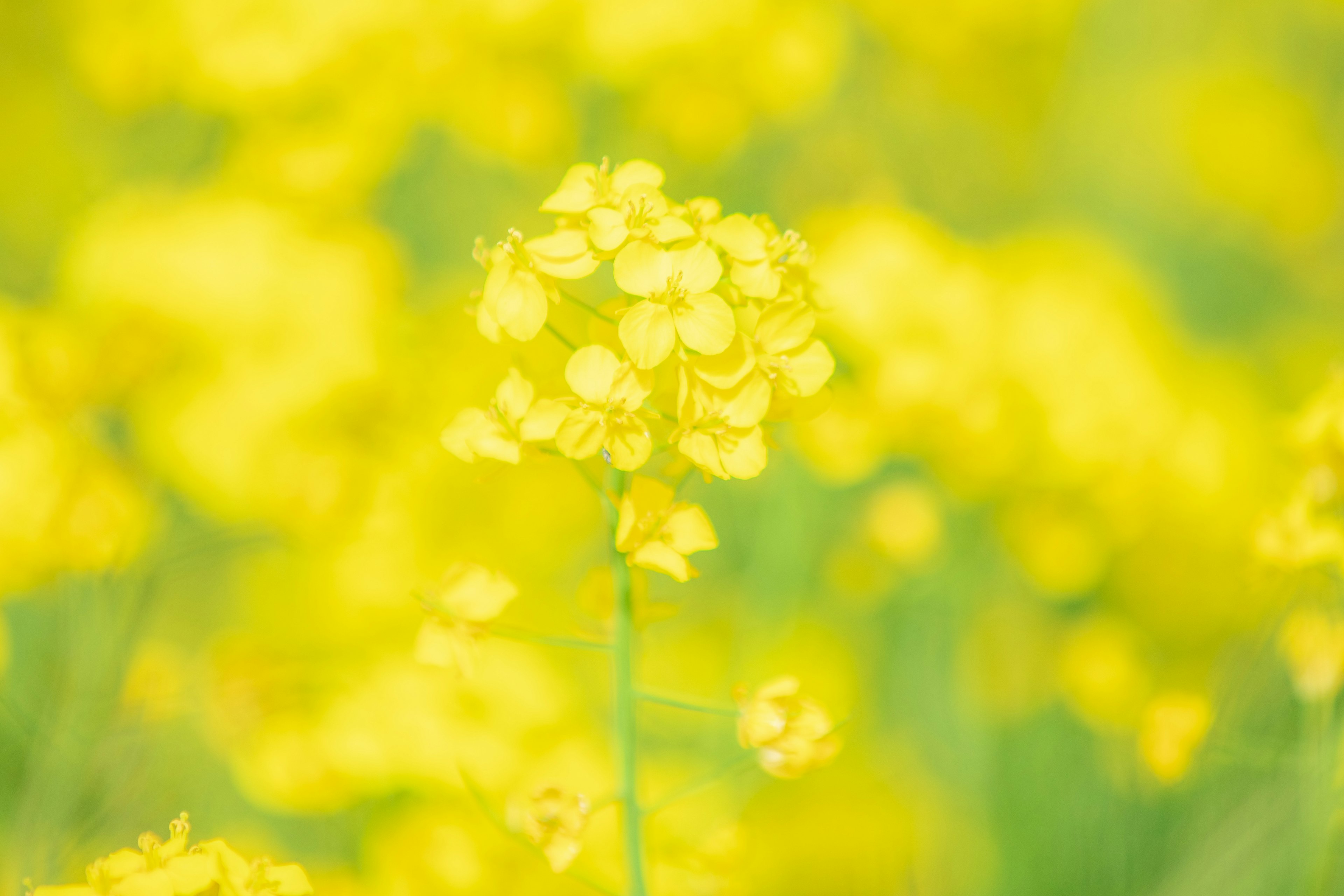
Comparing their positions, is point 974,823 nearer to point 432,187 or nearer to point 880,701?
point 880,701

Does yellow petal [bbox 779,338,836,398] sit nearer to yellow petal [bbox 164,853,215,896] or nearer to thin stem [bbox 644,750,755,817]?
thin stem [bbox 644,750,755,817]

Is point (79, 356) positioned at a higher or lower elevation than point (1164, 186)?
lower

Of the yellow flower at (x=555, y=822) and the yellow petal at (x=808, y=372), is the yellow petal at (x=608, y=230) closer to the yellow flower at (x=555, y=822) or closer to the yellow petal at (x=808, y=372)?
the yellow petal at (x=808, y=372)

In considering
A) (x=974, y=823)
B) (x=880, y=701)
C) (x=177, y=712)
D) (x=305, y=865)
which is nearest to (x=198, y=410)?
(x=177, y=712)

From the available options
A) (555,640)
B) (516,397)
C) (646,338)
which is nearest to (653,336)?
(646,338)

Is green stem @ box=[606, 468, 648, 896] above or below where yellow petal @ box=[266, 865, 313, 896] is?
above

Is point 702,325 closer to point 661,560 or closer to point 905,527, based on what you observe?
point 661,560

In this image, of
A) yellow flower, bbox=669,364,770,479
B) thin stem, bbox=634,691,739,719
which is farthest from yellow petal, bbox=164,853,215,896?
yellow flower, bbox=669,364,770,479

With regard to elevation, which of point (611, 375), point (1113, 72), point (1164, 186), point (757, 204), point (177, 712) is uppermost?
point (1113, 72)
